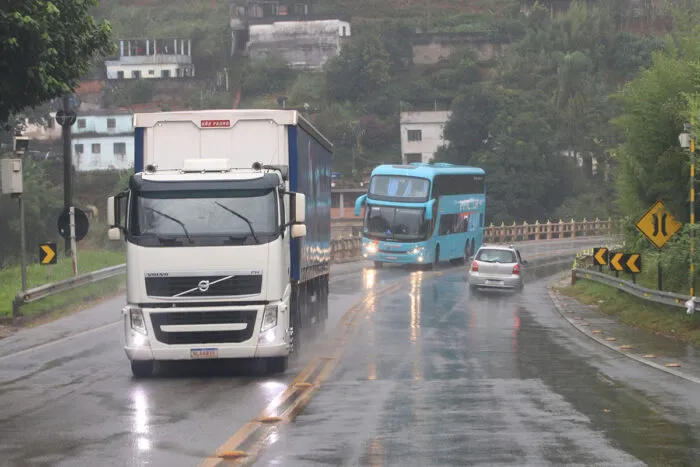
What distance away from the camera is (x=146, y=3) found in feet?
617

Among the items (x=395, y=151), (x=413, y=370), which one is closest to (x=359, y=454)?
(x=413, y=370)

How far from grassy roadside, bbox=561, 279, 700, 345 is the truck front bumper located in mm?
9772

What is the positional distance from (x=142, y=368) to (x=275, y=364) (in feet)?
6.12

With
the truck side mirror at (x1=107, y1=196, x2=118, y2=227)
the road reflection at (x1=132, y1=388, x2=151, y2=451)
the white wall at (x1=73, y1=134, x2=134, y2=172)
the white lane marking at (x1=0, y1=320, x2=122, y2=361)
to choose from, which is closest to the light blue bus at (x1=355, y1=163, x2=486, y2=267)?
the white lane marking at (x1=0, y1=320, x2=122, y2=361)

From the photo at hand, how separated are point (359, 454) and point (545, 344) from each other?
40.9 feet

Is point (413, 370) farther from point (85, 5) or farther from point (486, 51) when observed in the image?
point (486, 51)

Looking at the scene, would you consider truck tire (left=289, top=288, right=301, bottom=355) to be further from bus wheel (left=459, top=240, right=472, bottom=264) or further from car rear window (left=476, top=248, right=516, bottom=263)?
bus wheel (left=459, top=240, right=472, bottom=264)

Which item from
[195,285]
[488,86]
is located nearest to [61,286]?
[195,285]

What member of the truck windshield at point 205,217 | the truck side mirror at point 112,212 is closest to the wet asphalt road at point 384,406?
the truck windshield at point 205,217

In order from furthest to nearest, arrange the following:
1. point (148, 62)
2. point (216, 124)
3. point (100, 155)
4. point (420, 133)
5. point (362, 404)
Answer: point (148, 62) < point (420, 133) < point (100, 155) < point (216, 124) < point (362, 404)

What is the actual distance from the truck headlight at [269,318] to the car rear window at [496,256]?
937 inches

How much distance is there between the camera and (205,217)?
16781mm

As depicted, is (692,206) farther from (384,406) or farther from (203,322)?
(384,406)

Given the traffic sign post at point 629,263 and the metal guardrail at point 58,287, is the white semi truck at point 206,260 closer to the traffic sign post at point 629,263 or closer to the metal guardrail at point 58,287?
the metal guardrail at point 58,287
